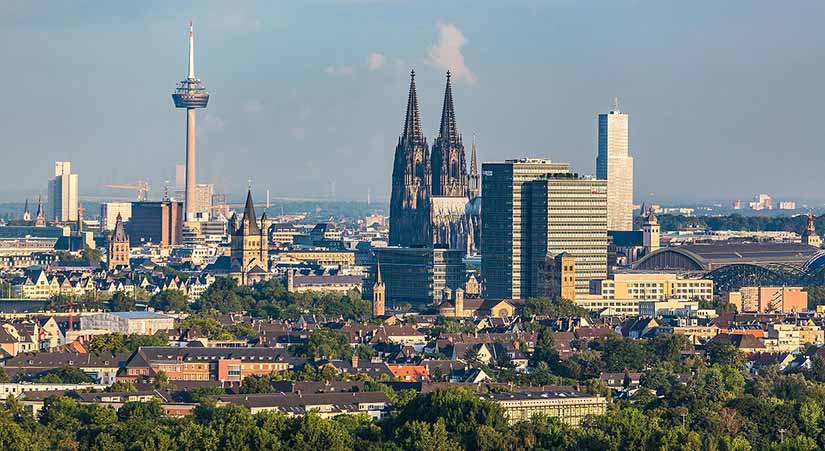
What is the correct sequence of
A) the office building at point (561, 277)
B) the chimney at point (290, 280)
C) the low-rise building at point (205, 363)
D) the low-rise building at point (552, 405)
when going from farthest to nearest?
the chimney at point (290, 280) < the office building at point (561, 277) < the low-rise building at point (205, 363) < the low-rise building at point (552, 405)

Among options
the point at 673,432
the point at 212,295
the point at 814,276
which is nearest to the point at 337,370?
the point at 673,432

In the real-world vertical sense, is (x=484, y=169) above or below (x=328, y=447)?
above

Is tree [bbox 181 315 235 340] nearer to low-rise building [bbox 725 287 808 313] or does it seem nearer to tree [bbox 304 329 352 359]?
tree [bbox 304 329 352 359]

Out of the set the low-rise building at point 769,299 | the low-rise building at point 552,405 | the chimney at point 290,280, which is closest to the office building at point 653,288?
the low-rise building at point 769,299

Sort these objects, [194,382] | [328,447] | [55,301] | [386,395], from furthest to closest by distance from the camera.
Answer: [55,301] → [194,382] → [386,395] → [328,447]

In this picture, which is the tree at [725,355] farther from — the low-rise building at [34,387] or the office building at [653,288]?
the office building at [653,288]

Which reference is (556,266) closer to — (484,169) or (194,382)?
(484,169)
